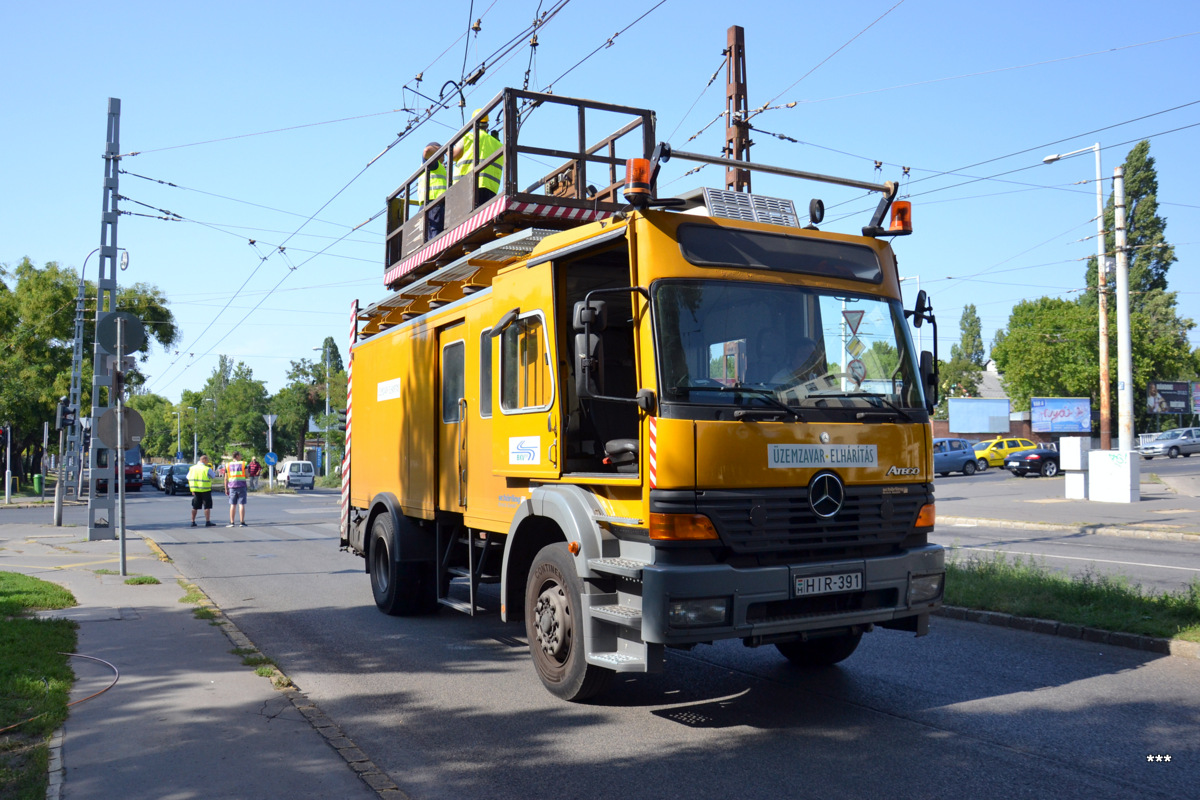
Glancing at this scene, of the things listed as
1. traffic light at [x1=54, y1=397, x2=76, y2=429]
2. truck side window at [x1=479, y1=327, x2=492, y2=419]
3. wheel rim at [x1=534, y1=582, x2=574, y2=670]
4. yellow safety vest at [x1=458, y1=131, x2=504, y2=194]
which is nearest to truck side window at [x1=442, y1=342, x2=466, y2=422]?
truck side window at [x1=479, y1=327, x2=492, y2=419]

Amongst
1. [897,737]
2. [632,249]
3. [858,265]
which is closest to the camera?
[897,737]

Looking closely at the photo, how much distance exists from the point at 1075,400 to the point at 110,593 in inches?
2360

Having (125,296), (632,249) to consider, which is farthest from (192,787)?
(125,296)

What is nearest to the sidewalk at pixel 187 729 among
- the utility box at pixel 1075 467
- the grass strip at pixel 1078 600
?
the grass strip at pixel 1078 600

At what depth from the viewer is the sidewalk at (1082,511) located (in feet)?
55.2

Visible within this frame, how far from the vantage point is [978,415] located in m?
61.9

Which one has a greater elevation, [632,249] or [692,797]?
[632,249]

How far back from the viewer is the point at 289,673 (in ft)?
22.8

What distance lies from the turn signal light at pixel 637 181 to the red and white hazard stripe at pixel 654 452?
1.30m

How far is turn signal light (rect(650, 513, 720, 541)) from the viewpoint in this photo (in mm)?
5059

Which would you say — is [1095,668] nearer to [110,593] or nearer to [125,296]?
[110,593]

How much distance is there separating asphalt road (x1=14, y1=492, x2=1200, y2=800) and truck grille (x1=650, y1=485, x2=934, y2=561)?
40.8 inches

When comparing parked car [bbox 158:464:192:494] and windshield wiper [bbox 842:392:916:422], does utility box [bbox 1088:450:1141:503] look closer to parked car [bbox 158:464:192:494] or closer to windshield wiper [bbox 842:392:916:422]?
windshield wiper [bbox 842:392:916:422]

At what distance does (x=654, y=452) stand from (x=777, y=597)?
3.47ft
